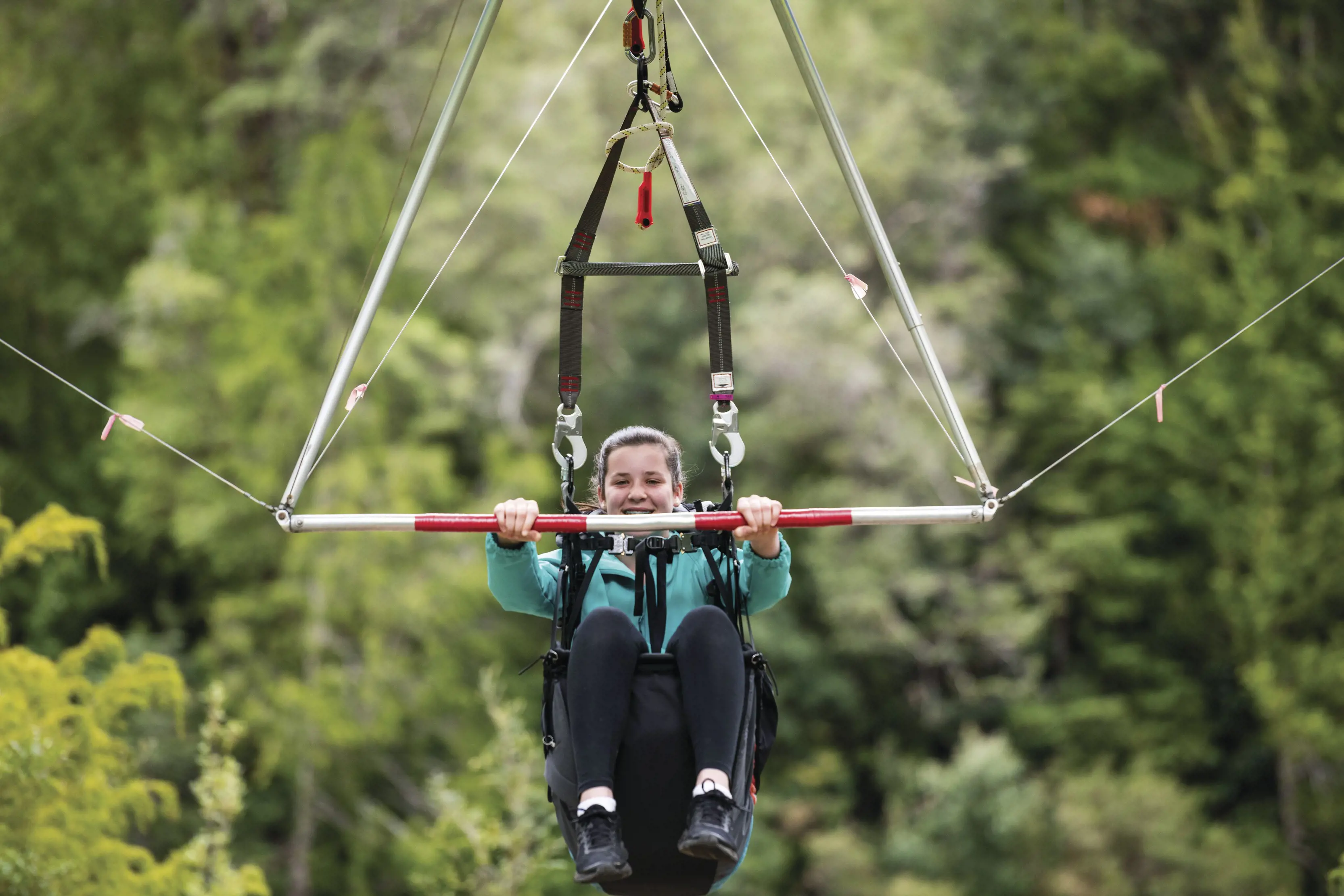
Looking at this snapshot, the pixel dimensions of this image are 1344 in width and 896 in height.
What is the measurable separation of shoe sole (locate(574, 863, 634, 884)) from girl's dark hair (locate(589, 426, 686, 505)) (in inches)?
37.9

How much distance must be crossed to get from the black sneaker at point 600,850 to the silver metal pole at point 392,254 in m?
0.97

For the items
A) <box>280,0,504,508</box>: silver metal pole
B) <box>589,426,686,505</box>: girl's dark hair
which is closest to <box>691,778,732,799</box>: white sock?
<box>589,426,686,505</box>: girl's dark hair

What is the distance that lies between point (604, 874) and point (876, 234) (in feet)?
5.31

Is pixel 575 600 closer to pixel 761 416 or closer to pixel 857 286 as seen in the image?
pixel 857 286

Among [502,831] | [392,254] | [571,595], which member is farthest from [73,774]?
[571,595]

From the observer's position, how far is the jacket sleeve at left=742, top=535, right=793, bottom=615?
357cm

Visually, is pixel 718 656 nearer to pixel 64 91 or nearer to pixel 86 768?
pixel 86 768

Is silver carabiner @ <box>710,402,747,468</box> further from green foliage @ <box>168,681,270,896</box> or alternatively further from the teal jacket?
green foliage @ <box>168,681,270,896</box>

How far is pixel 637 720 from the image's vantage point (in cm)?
333

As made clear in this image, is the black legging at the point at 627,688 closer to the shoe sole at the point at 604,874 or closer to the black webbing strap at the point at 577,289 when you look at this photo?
the shoe sole at the point at 604,874

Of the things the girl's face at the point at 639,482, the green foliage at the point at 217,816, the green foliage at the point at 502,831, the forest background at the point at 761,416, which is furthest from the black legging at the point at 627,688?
the forest background at the point at 761,416

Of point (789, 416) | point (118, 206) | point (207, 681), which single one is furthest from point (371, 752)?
point (118, 206)

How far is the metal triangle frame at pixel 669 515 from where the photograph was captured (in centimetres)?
326

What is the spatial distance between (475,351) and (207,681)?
428 cm
